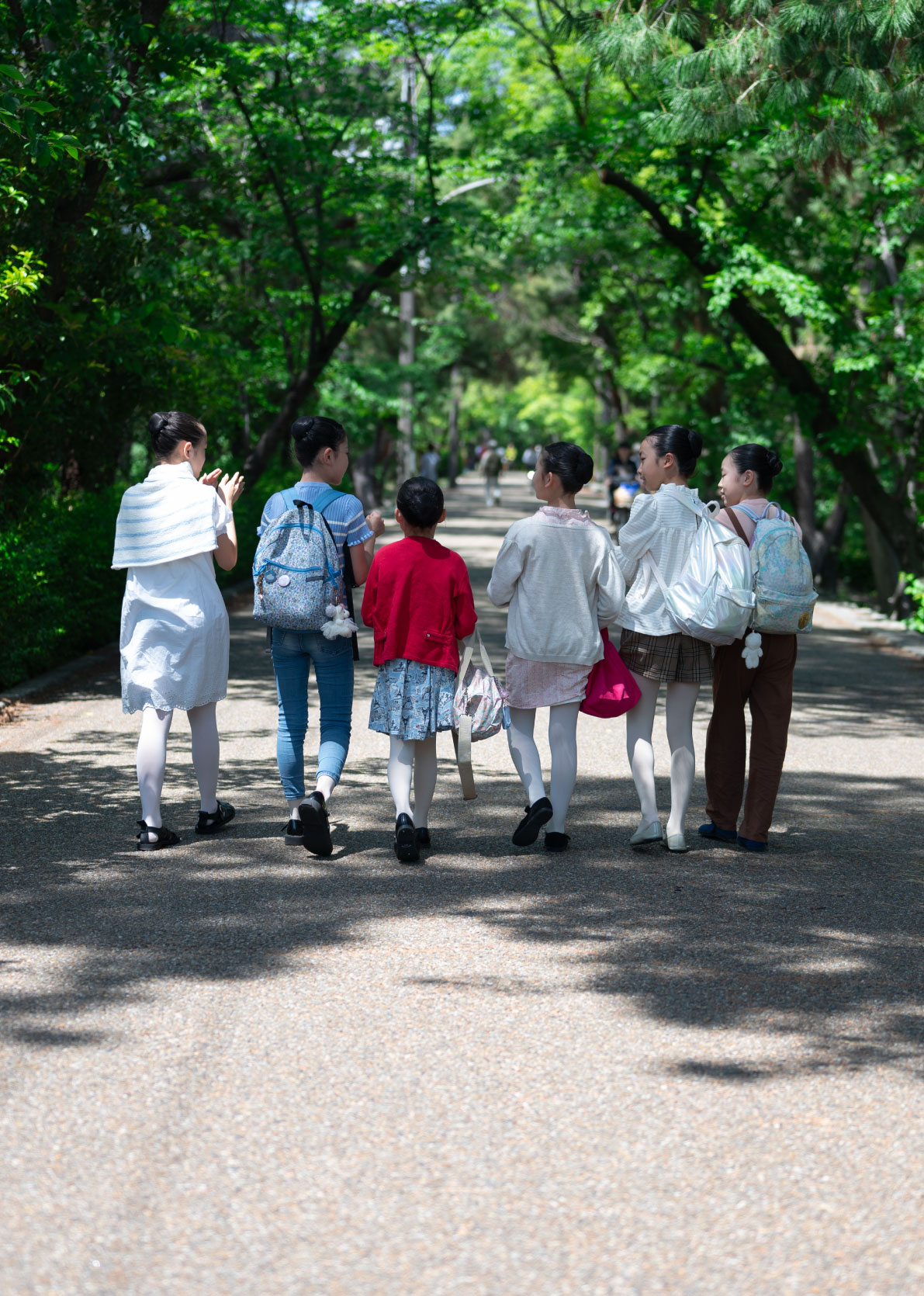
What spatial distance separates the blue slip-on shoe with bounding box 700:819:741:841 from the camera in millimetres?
6586

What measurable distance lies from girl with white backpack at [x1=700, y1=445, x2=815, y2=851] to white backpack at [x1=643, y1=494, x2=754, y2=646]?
0.13 meters

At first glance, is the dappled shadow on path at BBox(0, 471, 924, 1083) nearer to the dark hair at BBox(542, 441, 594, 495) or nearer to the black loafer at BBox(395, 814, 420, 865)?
the black loafer at BBox(395, 814, 420, 865)

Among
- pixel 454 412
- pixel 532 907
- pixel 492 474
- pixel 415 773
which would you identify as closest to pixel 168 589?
pixel 415 773

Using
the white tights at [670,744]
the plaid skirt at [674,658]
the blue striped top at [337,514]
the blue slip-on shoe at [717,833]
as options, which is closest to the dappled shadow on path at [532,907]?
the blue slip-on shoe at [717,833]

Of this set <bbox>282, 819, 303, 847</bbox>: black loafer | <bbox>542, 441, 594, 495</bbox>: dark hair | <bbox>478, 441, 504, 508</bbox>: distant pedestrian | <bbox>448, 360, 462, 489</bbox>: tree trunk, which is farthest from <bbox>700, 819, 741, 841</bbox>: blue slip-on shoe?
<bbox>448, 360, 462, 489</bbox>: tree trunk

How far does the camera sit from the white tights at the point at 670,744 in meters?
6.31

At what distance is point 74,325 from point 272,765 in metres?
4.44

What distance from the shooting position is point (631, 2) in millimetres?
10719

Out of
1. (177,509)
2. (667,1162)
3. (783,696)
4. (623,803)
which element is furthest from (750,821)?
(667,1162)

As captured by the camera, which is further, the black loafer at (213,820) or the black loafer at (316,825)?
the black loafer at (213,820)

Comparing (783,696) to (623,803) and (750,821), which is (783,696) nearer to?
(750,821)

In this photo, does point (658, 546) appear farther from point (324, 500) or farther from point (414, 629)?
point (324, 500)

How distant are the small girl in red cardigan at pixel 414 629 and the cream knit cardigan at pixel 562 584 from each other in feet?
0.77

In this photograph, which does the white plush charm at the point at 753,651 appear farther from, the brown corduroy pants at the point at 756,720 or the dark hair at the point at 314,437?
the dark hair at the point at 314,437
